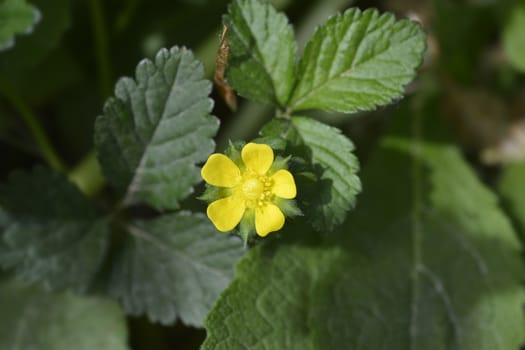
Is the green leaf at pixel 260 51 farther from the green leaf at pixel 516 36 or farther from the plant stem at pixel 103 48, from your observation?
the green leaf at pixel 516 36

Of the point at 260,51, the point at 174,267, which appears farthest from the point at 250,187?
the point at 174,267

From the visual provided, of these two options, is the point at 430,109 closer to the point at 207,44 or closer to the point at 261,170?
the point at 207,44

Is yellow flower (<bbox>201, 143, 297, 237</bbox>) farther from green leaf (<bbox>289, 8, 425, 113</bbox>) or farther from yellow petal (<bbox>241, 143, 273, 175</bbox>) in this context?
green leaf (<bbox>289, 8, 425, 113</bbox>)

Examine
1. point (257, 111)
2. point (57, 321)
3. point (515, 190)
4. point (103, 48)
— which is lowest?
point (515, 190)

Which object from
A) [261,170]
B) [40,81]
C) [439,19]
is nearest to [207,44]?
[40,81]

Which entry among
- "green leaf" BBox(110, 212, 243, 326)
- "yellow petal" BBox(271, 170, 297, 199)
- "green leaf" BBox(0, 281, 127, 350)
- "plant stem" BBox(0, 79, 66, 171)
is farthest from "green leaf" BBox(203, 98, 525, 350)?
"plant stem" BBox(0, 79, 66, 171)

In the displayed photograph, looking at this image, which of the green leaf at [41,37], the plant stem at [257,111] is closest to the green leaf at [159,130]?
the green leaf at [41,37]

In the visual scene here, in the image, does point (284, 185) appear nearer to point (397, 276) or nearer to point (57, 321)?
point (397, 276)
